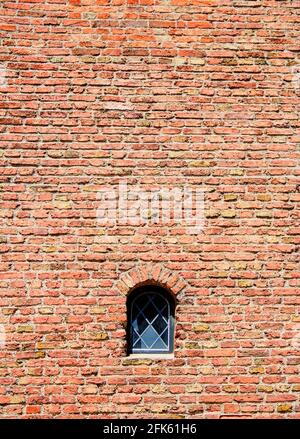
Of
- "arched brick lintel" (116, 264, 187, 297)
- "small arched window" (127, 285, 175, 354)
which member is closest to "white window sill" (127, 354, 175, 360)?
"small arched window" (127, 285, 175, 354)

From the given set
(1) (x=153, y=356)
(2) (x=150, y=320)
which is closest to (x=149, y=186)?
(2) (x=150, y=320)

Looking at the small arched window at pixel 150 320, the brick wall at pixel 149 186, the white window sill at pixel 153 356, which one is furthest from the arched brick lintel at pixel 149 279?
the white window sill at pixel 153 356

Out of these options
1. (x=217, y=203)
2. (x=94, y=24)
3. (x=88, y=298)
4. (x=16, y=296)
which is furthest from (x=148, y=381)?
(x=94, y=24)

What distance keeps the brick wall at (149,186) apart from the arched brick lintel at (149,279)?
12 mm

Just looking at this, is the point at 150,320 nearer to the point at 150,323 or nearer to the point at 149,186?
the point at 150,323

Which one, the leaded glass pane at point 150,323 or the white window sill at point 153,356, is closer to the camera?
the white window sill at point 153,356

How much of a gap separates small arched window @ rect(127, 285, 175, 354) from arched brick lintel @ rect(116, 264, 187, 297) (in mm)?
121

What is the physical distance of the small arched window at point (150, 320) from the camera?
4535 millimetres

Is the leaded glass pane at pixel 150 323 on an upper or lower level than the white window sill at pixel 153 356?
upper

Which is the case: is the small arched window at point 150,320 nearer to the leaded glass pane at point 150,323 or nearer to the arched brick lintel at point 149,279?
the leaded glass pane at point 150,323

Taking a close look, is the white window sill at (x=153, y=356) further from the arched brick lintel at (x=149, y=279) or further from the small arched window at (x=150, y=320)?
the arched brick lintel at (x=149, y=279)

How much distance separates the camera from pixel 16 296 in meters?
4.39

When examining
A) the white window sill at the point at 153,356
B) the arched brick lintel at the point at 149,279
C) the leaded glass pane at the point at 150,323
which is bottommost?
the white window sill at the point at 153,356

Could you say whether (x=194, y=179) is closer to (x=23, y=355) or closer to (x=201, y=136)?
(x=201, y=136)
